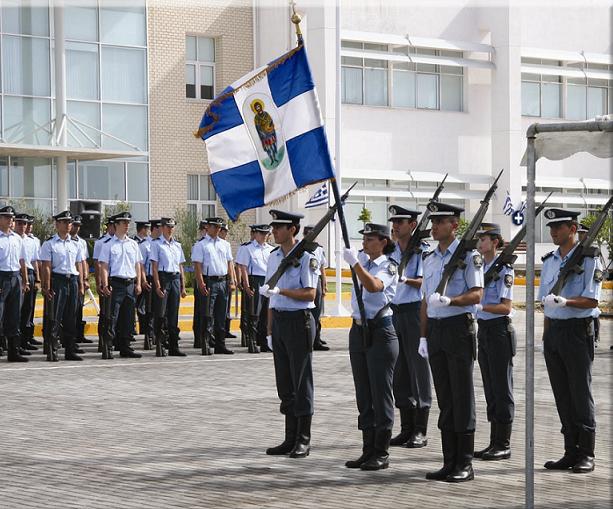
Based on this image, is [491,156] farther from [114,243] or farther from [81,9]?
[114,243]

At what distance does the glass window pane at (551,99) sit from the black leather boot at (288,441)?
40.9 meters

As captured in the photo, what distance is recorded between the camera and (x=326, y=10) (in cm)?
4144

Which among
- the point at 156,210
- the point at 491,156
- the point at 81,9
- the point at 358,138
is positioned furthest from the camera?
the point at 491,156

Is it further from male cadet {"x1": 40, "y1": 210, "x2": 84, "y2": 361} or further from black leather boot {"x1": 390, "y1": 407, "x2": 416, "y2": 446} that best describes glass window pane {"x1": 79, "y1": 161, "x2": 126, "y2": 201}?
black leather boot {"x1": 390, "y1": 407, "x2": 416, "y2": 446}

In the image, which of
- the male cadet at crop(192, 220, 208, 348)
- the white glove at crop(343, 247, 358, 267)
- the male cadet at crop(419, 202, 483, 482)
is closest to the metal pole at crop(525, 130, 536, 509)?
the male cadet at crop(419, 202, 483, 482)

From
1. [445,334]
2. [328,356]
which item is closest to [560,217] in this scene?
[445,334]

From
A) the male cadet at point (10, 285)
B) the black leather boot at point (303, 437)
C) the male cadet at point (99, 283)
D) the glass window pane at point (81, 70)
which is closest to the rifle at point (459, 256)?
the black leather boot at point (303, 437)

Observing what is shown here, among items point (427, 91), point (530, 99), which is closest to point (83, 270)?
point (427, 91)

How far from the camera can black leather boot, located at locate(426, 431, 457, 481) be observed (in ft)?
29.1

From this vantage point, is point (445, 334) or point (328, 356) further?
point (328, 356)

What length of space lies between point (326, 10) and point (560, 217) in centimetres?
3314

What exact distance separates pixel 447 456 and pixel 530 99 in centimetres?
4118

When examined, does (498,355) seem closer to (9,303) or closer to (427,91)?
(9,303)

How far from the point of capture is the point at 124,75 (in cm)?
3819
